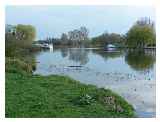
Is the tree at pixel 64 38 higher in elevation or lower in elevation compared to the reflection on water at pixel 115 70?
higher

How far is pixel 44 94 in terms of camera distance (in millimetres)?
4121

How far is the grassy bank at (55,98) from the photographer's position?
4.08 metres

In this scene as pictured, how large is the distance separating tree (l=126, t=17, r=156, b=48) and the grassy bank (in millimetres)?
457

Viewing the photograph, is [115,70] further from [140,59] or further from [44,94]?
[44,94]

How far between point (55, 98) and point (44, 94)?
0.30ft

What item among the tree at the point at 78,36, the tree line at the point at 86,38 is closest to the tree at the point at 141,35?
the tree line at the point at 86,38

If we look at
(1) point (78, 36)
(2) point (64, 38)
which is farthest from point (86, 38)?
(2) point (64, 38)

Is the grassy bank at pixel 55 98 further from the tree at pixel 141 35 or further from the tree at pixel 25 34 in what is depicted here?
the tree at pixel 141 35

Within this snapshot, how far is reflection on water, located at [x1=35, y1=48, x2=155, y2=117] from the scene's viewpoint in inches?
161

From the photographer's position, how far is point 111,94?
4109 mm

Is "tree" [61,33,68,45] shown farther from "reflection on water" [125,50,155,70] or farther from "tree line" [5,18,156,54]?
"reflection on water" [125,50,155,70]

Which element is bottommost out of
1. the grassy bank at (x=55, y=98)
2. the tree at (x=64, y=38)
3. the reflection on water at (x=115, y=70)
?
the grassy bank at (x=55, y=98)

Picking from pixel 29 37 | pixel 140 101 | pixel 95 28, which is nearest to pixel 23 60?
pixel 29 37
